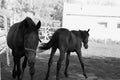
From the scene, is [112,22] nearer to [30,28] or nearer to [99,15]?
[99,15]

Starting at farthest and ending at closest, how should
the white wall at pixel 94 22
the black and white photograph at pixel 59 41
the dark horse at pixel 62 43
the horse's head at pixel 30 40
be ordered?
1. the white wall at pixel 94 22
2. the dark horse at pixel 62 43
3. the black and white photograph at pixel 59 41
4. the horse's head at pixel 30 40

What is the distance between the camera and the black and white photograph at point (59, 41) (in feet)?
20.3

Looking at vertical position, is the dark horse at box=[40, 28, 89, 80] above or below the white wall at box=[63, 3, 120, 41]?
above

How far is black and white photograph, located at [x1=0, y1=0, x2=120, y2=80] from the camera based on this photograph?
6.18 m

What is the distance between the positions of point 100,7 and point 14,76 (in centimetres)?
2842

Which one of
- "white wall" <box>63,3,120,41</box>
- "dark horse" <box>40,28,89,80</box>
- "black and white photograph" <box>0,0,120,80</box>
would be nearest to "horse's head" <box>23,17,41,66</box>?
"black and white photograph" <box>0,0,120,80</box>

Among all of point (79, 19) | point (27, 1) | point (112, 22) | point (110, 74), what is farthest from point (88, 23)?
point (110, 74)

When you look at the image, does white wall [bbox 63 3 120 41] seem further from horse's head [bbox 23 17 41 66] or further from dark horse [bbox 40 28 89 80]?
horse's head [bbox 23 17 41 66]

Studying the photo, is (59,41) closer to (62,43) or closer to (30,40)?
(62,43)

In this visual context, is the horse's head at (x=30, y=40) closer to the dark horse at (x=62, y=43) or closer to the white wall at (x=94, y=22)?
the dark horse at (x=62, y=43)

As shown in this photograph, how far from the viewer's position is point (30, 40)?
5.41m

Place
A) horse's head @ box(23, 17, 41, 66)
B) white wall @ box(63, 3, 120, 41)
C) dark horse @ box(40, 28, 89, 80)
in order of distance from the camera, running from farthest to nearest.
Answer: white wall @ box(63, 3, 120, 41) < dark horse @ box(40, 28, 89, 80) < horse's head @ box(23, 17, 41, 66)

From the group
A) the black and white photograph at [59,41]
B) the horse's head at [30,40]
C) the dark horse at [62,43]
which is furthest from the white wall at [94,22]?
the horse's head at [30,40]

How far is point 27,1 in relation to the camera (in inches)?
1769
